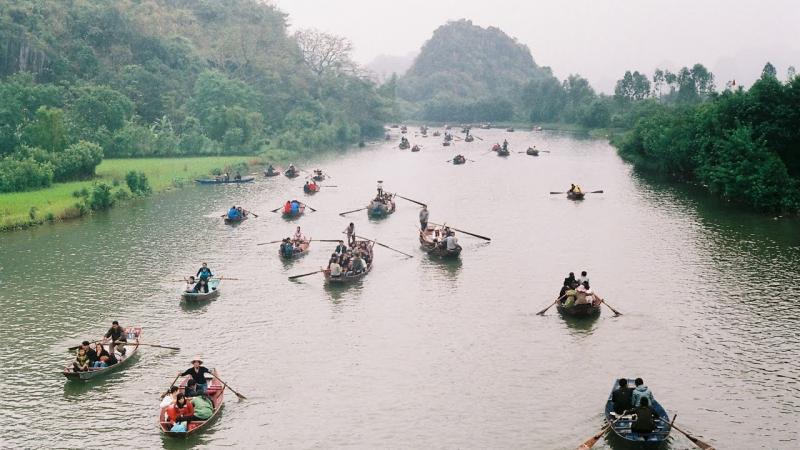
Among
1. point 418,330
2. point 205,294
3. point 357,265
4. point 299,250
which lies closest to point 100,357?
point 205,294

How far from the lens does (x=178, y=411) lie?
19.2 meters

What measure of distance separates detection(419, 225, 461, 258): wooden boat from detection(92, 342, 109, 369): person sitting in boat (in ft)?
56.8

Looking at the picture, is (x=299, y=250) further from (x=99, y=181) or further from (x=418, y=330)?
(x=99, y=181)

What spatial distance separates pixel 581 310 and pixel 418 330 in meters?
6.03

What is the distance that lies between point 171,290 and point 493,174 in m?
41.7

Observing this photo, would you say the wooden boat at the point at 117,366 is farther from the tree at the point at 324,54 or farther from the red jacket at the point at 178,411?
the tree at the point at 324,54

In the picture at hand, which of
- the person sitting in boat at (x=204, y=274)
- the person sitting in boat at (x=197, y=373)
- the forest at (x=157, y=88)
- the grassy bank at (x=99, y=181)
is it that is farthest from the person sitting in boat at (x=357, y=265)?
the forest at (x=157, y=88)

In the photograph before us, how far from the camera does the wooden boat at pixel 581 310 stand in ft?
89.0

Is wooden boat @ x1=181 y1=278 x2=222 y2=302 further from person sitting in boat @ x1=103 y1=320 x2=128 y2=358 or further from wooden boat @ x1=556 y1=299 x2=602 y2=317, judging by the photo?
wooden boat @ x1=556 y1=299 x2=602 y2=317

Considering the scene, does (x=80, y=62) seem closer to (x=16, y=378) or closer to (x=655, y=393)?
(x=16, y=378)

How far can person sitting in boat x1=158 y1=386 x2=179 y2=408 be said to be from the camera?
19578 millimetres

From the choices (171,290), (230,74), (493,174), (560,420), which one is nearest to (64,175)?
(171,290)

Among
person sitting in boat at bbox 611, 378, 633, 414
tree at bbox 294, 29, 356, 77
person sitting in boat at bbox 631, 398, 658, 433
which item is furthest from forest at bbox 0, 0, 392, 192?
person sitting in boat at bbox 631, 398, 658, 433

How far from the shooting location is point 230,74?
356ft
